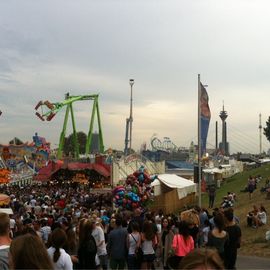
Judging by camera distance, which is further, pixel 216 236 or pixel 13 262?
pixel 216 236

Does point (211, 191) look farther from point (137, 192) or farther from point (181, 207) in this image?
point (137, 192)

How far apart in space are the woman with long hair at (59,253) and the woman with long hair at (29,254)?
2.30 metres

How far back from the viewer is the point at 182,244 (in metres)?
7.43

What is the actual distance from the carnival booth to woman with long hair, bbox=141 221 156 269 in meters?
15.1

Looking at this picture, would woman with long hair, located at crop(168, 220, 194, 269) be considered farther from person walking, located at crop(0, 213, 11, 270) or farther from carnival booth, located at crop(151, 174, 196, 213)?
carnival booth, located at crop(151, 174, 196, 213)

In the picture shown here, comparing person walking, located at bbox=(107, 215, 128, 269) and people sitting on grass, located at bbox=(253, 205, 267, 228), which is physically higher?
person walking, located at bbox=(107, 215, 128, 269)

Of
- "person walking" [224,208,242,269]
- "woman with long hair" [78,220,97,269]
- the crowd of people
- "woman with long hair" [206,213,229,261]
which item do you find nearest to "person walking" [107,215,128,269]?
the crowd of people

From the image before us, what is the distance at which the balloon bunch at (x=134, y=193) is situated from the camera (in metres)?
21.4

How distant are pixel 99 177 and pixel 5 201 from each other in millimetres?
29292

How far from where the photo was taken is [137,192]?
22031 millimetres

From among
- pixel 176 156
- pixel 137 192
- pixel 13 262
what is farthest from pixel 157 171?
pixel 176 156

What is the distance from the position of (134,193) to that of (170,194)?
604 centimetres

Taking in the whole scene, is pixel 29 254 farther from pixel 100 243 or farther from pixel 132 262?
pixel 132 262

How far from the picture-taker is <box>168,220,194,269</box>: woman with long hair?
736 centimetres
